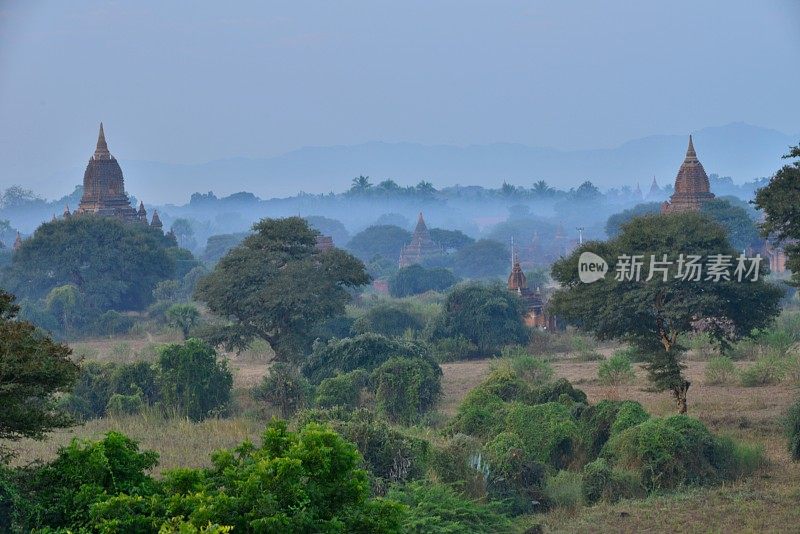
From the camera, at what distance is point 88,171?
175 ft

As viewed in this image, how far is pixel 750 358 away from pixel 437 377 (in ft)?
23.0

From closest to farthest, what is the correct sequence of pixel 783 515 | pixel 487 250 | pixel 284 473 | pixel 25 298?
pixel 284 473 → pixel 783 515 → pixel 25 298 → pixel 487 250

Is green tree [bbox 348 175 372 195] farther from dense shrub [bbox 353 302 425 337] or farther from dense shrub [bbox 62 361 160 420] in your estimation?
dense shrub [bbox 62 361 160 420]

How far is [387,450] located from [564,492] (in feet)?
6.96

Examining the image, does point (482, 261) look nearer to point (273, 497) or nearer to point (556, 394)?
point (556, 394)

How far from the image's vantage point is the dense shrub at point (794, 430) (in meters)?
16.2

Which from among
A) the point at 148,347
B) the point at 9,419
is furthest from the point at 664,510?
the point at 148,347

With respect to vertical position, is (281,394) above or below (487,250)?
below

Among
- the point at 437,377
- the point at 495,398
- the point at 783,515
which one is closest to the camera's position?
the point at 783,515

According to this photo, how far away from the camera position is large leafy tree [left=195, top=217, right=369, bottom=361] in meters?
26.1

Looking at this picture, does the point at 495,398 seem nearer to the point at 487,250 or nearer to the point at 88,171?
the point at 88,171

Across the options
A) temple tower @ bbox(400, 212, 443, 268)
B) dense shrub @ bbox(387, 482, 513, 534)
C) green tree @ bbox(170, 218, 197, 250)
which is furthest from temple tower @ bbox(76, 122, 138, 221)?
green tree @ bbox(170, 218, 197, 250)

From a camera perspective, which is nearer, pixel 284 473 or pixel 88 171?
pixel 284 473

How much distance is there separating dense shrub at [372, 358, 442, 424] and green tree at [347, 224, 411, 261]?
66023 mm
